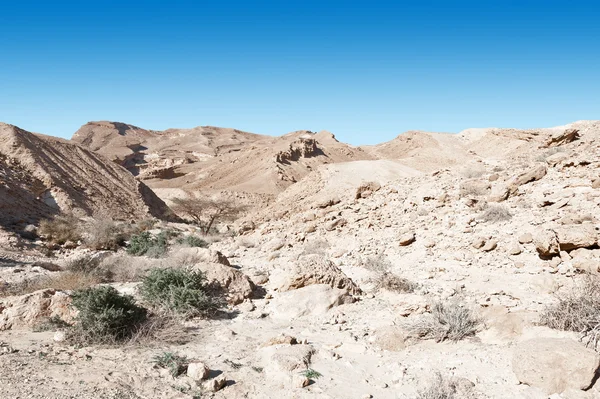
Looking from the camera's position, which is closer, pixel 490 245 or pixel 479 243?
pixel 490 245

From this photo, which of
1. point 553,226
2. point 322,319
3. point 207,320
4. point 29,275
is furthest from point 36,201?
point 553,226

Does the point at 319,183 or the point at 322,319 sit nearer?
the point at 322,319

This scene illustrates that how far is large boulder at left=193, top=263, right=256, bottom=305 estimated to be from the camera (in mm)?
6293

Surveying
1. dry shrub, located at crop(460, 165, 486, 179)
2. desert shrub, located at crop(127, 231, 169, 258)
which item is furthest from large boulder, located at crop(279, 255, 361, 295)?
dry shrub, located at crop(460, 165, 486, 179)

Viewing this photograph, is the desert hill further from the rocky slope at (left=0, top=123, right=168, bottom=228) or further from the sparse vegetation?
the sparse vegetation

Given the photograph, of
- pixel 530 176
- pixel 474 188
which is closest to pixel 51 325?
pixel 474 188

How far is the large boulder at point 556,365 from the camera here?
3.32 meters

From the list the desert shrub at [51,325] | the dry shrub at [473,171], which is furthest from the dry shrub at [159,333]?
the dry shrub at [473,171]

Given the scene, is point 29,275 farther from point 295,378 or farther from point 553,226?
point 553,226

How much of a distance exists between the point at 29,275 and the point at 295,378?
629 centimetres

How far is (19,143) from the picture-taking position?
20.7 metres

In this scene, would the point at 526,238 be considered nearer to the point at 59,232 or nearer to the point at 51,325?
the point at 51,325

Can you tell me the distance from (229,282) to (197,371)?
2701 mm

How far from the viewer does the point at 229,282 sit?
21.2 feet
